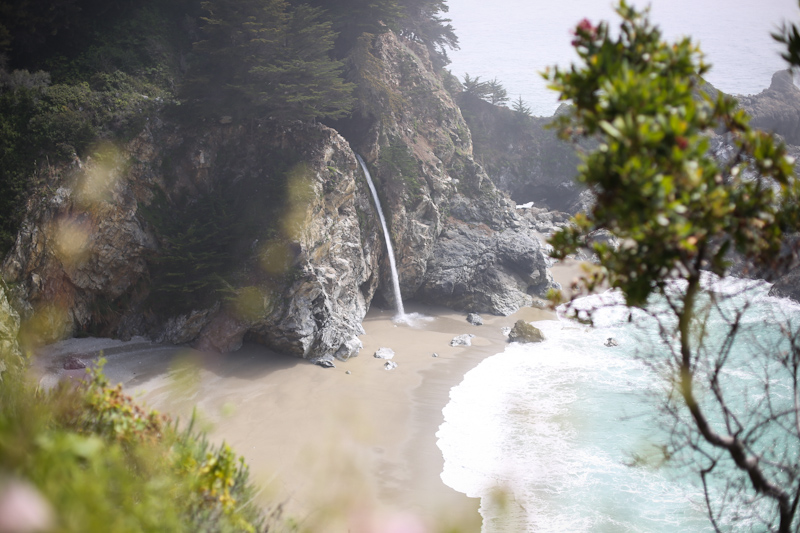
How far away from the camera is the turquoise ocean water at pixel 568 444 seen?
8.15m

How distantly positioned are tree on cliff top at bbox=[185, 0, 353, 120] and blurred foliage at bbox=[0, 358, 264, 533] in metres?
12.1

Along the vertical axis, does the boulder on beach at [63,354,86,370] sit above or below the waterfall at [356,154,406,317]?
below

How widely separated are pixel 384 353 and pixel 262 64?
405 inches

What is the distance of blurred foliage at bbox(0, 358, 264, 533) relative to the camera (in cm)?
240

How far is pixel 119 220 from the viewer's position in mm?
12602

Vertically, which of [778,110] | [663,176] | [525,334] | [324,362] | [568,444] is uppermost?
[778,110]

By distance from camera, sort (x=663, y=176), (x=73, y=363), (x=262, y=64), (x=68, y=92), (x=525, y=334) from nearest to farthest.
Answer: (x=663, y=176) → (x=73, y=363) → (x=68, y=92) → (x=262, y=64) → (x=525, y=334)

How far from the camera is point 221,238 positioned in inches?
544

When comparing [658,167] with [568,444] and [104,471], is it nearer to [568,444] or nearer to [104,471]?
[104,471]

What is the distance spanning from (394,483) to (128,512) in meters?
6.59

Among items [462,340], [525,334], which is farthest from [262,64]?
[525,334]

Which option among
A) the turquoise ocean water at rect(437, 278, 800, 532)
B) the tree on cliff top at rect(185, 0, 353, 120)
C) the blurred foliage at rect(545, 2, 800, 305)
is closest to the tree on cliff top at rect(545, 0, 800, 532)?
the blurred foliage at rect(545, 2, 800, 305)

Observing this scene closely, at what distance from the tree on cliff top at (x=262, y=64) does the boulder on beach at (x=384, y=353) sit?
318 inches

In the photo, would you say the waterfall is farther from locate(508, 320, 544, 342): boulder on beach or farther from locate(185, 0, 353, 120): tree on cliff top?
locate(508, 320, 544, 342): boulder on beach
